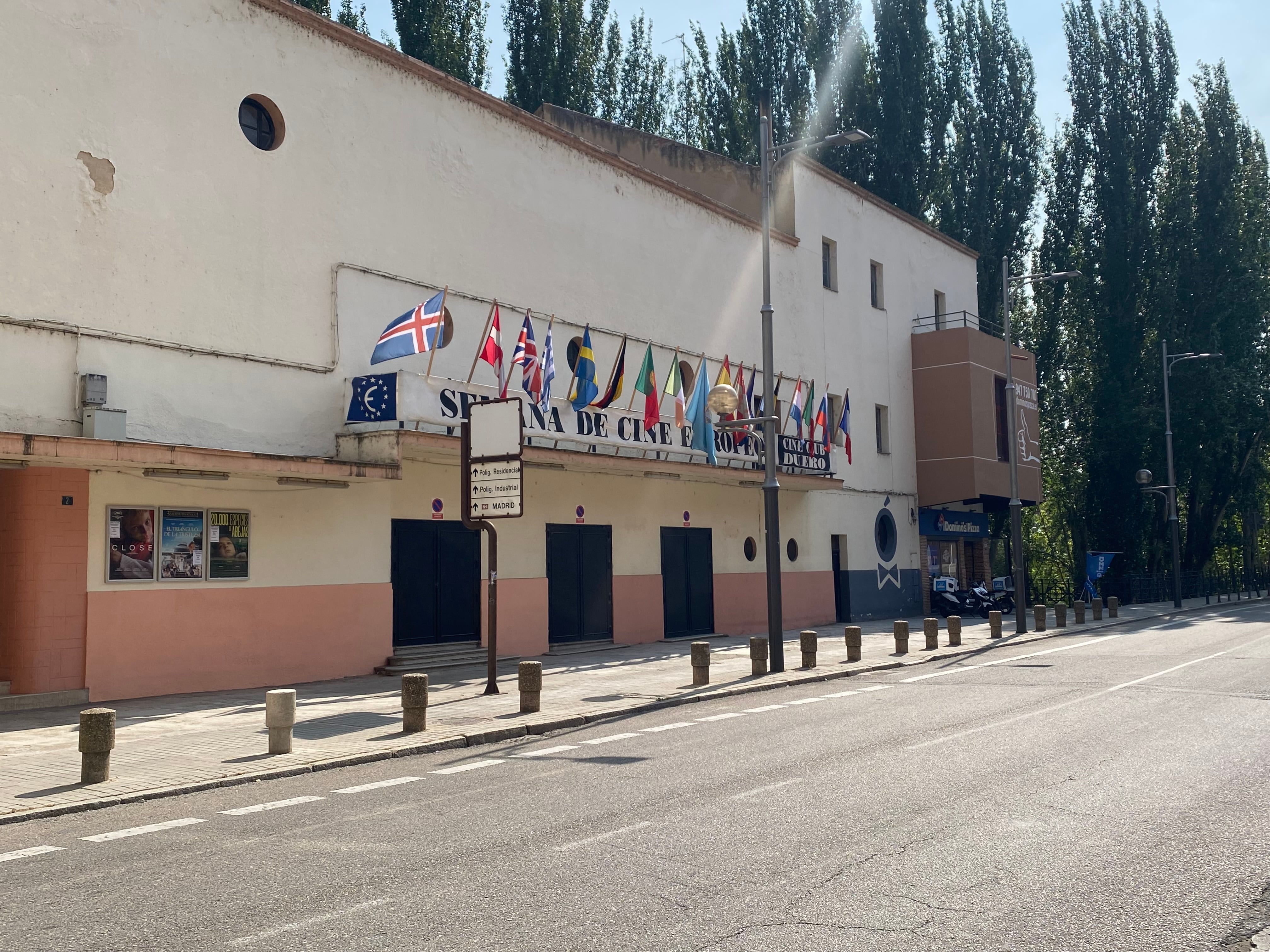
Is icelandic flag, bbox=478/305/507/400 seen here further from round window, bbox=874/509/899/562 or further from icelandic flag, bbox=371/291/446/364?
round window, bbox=874/509/899/562

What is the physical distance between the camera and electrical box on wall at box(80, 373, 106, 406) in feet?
48.6

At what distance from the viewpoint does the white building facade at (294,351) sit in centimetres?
1470

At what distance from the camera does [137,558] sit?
15.5 metres

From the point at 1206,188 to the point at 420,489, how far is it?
36099 mm

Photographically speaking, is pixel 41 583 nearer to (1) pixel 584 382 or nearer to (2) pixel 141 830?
(2) pixel 141 830

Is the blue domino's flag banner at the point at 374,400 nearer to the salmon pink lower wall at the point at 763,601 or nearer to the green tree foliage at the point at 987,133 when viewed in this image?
the salmon pink lower wall at the point at 763,601

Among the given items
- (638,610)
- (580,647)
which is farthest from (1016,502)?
(580,647)

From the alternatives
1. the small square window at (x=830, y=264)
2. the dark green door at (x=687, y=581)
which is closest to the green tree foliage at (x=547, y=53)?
the small square window at (x=830, y=264)

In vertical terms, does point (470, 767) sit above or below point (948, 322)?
below

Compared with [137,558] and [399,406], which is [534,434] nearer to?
[399,406]

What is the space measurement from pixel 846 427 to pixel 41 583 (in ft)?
68.3

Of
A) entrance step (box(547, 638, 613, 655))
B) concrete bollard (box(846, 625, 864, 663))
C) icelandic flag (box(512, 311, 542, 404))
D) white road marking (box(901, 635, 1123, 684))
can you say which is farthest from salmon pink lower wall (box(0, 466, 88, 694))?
concrete bollard (box(846, 625, 864, 663))

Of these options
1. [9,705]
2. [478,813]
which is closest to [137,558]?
[9,705]

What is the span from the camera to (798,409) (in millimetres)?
27438
